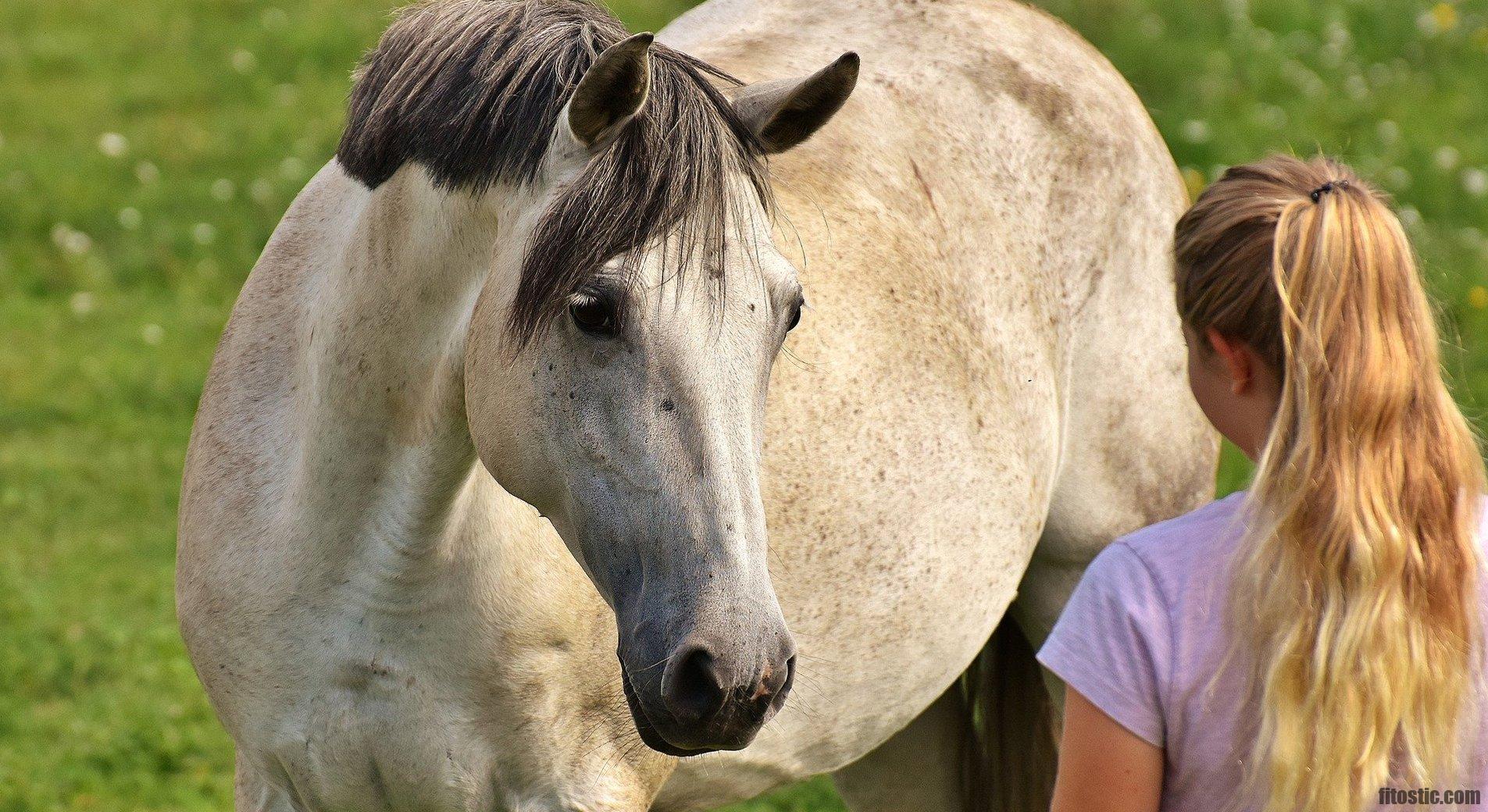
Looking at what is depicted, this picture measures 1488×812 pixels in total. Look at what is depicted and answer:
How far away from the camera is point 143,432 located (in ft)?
20.4

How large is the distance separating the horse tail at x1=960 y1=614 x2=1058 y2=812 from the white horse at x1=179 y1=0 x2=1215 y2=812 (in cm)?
1

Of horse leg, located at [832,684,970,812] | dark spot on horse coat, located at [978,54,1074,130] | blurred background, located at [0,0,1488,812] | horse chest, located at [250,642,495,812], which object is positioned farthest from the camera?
blurred background, located at [0,0,1488,812]

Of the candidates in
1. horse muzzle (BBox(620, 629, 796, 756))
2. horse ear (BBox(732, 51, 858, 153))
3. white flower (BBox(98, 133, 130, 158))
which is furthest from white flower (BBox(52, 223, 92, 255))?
horse muzzle (BBox(620, 629, 796, 756))

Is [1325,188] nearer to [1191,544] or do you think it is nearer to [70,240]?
[1191,544]

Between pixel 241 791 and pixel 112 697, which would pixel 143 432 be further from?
pixel 241 791

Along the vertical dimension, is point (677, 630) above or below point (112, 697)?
above

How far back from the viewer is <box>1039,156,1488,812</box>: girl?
169cm

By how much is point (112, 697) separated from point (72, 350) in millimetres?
2666

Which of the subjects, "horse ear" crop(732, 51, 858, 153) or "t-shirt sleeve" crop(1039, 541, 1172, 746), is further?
"horse ear" crop(732, 51, 858, 153)

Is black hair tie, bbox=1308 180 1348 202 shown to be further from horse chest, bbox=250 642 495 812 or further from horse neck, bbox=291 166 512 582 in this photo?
horse chest, bbox=250 642 495 812

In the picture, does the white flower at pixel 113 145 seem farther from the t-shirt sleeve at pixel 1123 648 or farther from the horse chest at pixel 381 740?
the t-shirt sleeve at pixel 1123 648

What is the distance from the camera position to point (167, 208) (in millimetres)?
7699

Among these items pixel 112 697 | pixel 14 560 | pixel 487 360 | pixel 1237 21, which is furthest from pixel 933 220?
pixel 1237 21

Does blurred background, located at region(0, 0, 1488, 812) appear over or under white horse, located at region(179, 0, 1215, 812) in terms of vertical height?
under
